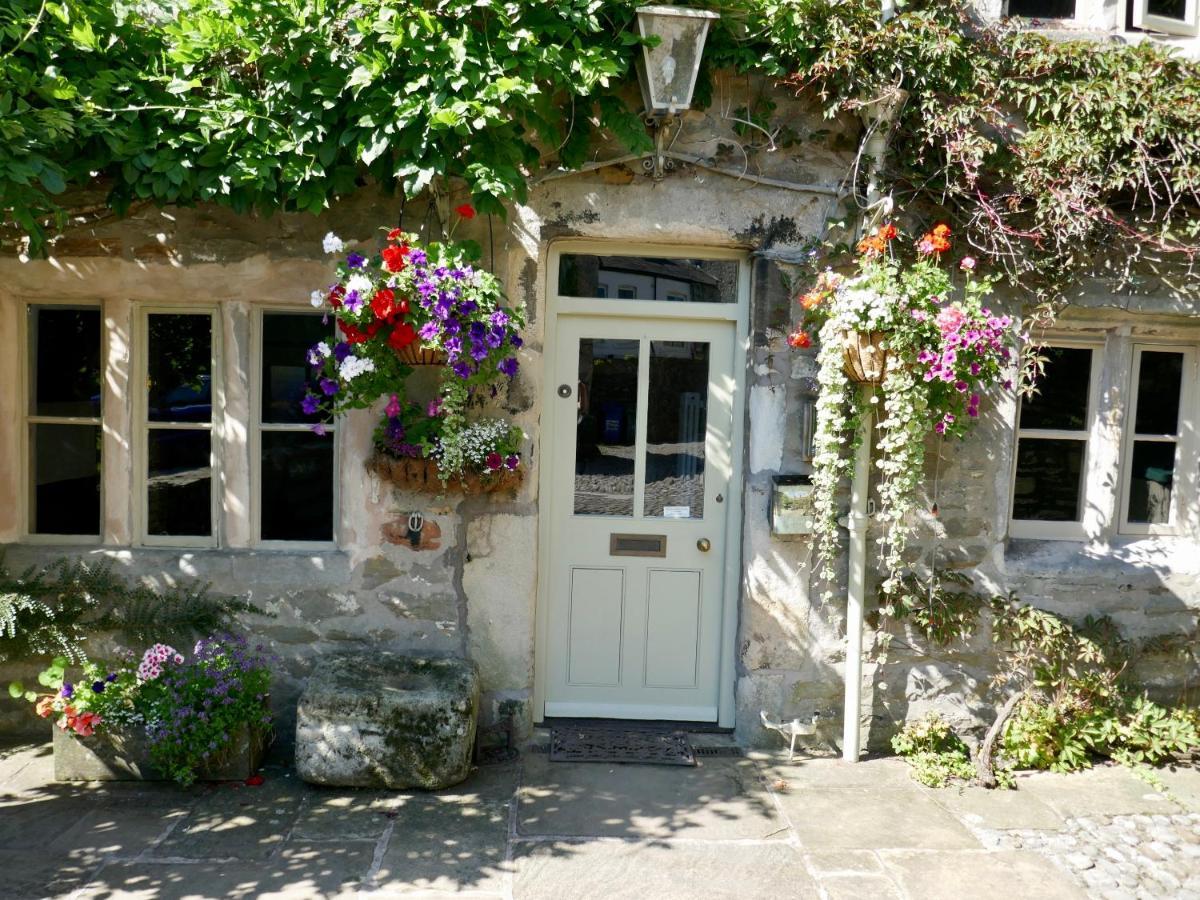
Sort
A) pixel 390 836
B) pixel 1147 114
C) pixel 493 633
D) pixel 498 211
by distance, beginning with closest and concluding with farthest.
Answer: pixel 390 836, pixel 498 211, pixel 1147 114, pixel 493 633

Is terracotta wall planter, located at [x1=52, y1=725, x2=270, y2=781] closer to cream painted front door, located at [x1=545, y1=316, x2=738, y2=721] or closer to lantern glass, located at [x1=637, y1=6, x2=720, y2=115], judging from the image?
cream painted front door, located at [x1=545, y1=316, x2=738, y2=721]

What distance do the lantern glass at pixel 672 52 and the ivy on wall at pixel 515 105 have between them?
125mm

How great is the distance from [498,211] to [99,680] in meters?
2.81

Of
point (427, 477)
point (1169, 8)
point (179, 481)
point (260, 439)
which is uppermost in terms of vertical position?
point (1169, 8)

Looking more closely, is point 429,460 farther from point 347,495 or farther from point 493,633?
point 493,633

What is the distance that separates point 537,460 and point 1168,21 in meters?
4.03

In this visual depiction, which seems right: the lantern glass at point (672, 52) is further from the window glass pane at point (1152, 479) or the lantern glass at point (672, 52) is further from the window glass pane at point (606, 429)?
the window glass pane at point (1152, 479)

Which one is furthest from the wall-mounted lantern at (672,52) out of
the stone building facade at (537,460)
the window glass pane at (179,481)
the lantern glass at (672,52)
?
the window glass pane at (179,481)

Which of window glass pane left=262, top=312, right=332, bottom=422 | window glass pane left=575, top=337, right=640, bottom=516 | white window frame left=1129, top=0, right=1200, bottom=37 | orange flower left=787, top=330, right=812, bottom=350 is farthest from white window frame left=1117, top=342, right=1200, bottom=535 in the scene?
window glass pane left=262, top=312, right=332, bottom=422

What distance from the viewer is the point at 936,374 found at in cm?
430

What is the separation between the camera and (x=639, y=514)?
5203 mm

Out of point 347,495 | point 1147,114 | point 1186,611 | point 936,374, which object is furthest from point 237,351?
point 1186,611

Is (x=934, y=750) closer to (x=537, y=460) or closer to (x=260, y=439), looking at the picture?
(x=537, y=460)

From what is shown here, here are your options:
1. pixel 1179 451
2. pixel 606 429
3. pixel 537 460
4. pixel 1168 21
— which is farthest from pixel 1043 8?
pixel 537 460
